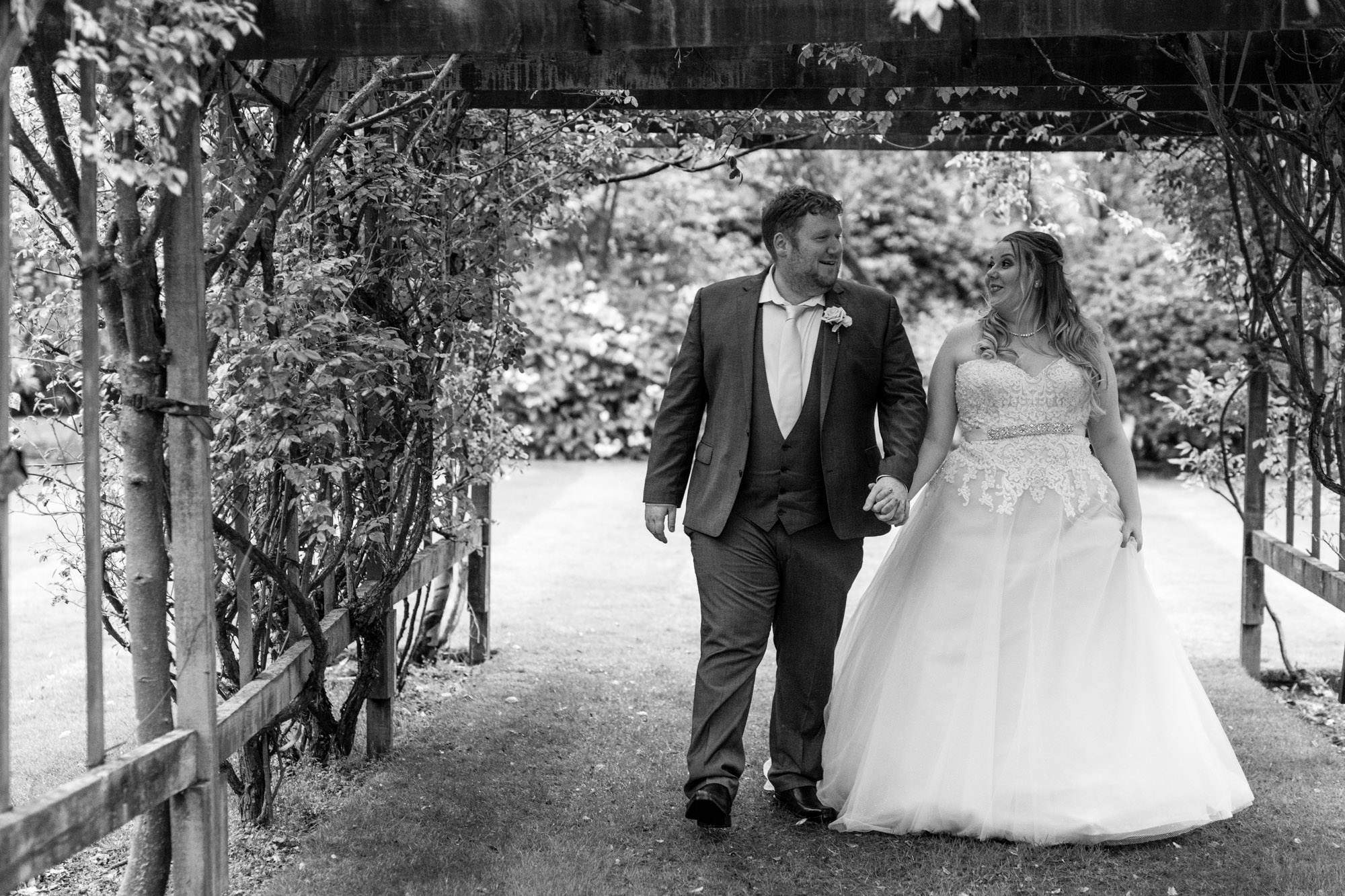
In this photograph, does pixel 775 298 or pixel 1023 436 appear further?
pixel 1023 436

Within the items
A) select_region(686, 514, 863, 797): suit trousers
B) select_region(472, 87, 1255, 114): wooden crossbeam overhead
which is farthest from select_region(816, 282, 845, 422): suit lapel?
select_region(472, 87, 1255, 114): wooden crossbeam overhead

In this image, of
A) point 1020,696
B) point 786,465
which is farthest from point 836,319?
point 1020,696

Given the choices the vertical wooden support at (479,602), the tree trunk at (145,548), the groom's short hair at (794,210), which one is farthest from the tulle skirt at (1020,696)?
the vertical wooden support at (479,602)

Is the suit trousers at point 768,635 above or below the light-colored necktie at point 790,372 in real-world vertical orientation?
below

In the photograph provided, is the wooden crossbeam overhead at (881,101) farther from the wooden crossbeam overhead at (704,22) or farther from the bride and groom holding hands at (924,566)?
the wooden crossbeam overhead at (704,22)

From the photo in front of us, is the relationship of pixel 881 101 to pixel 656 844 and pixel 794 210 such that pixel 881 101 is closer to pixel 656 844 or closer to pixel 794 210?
pixel 794 210

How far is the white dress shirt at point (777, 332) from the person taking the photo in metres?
4.58

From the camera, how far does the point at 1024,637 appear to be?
4.46m

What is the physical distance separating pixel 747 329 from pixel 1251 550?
3945 millimetres

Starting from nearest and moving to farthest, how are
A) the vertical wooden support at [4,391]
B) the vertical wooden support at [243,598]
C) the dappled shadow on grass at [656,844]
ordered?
the vertical wooden support at [4,391] < the vertical wooden support at [243,598] < the dappled shadow on grass at [656,844]

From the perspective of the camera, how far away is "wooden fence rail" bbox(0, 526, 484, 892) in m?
2.44

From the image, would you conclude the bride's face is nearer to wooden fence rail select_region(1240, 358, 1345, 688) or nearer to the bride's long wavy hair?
the bride's long wavy hair

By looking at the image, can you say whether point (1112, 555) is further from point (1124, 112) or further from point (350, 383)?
point (350, 383)

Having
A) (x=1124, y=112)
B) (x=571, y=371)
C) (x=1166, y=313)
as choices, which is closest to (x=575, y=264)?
(x=571, y=371)
